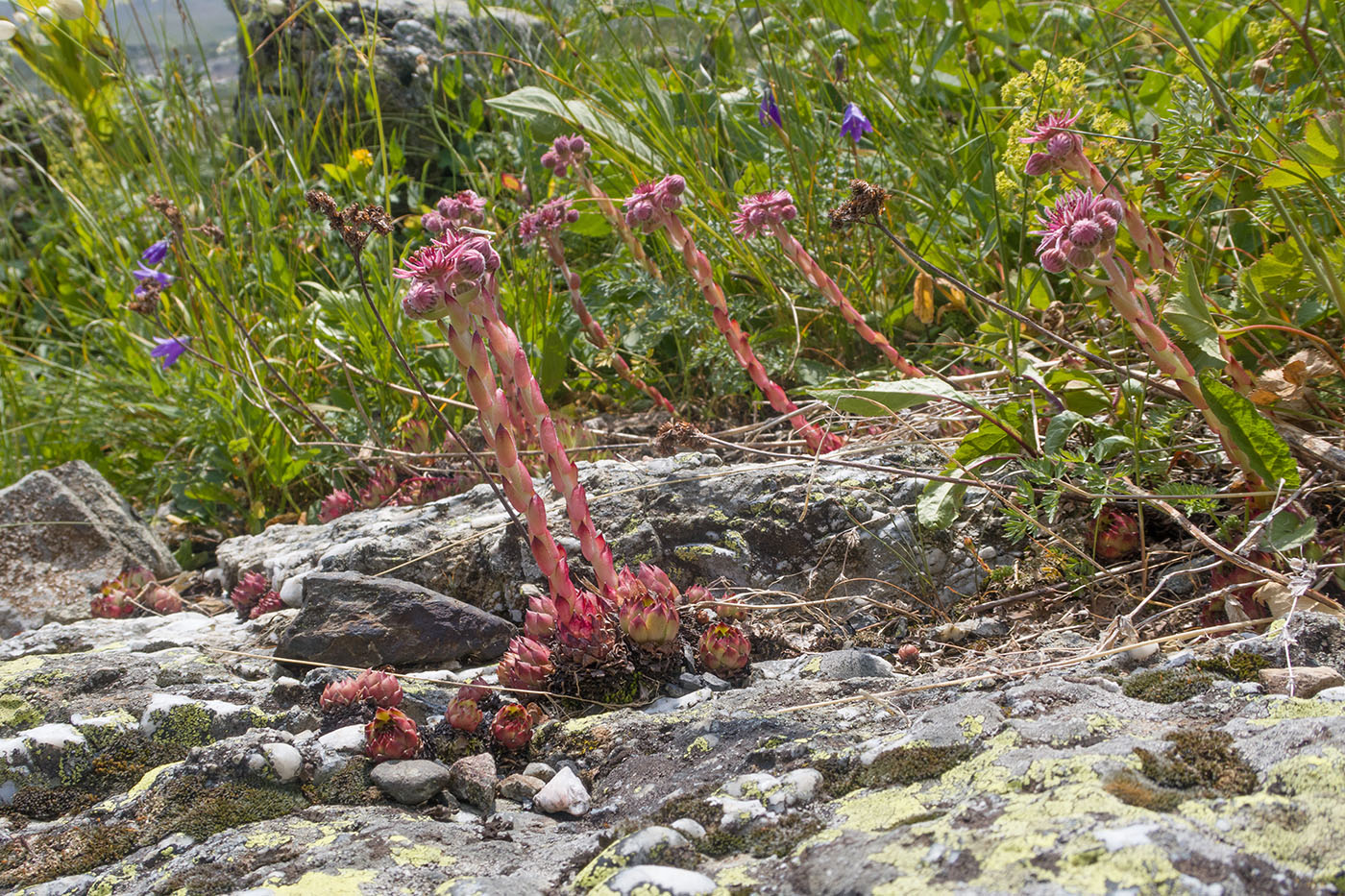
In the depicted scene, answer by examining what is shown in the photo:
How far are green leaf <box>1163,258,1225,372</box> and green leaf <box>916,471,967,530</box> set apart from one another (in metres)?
0.54

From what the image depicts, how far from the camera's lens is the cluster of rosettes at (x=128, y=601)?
10.2 feet

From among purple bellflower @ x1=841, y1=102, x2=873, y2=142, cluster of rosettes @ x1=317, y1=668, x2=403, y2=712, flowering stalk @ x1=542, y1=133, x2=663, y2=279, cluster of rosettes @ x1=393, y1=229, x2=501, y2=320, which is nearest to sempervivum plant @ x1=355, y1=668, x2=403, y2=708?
cluster of rosettes @ x1=317, y1=668, x2=403, y2=712

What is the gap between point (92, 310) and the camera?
217 inches

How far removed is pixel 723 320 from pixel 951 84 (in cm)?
200

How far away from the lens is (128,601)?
10.3ft

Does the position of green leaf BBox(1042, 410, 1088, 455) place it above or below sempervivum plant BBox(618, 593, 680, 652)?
above

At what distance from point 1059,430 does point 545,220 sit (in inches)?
70.7

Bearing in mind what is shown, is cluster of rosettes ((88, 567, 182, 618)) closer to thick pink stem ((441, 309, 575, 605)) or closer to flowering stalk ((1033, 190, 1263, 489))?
thick pink stem ((441, 309, 575, 605))

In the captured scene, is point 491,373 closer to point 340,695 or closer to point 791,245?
point 340,695

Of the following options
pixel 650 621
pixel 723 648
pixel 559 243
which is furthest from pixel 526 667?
pixel 559 243

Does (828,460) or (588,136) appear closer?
(828,460)

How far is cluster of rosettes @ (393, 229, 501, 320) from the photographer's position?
1.79 metres

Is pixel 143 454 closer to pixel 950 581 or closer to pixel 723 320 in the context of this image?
pixel 723 320

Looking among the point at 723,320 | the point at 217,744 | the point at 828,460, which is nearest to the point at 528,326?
the point at 723,320
